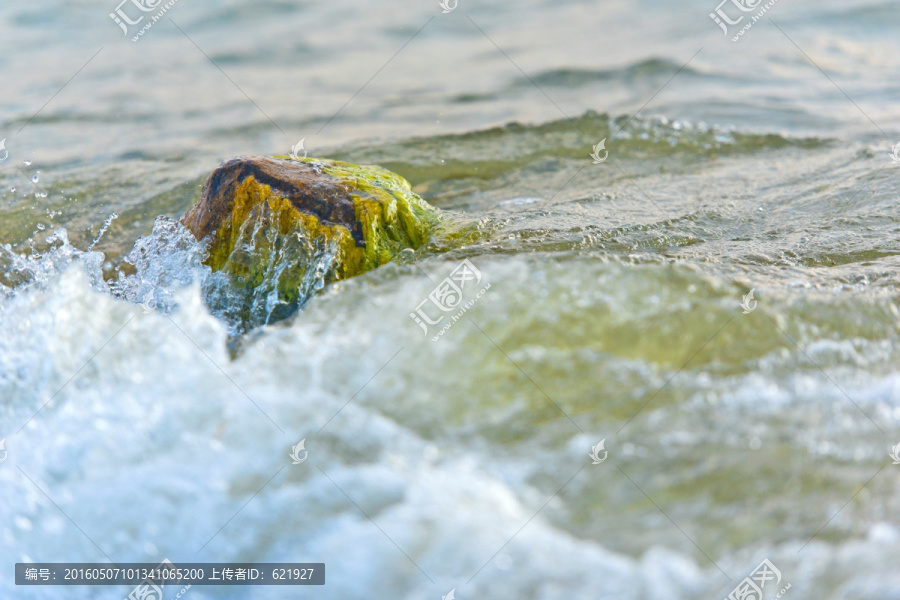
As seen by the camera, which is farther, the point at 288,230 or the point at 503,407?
the point at 288,230

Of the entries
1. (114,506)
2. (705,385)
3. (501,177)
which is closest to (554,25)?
(501,177)

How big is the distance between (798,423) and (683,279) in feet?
2.51

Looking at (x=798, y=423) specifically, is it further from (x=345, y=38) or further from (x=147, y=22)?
(x=147, y=22)

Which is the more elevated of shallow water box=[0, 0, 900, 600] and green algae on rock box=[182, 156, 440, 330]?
green algae on rock box=[182, 156, 440, 330]

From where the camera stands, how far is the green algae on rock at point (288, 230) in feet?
11.0

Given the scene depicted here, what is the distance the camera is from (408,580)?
2.15 metres

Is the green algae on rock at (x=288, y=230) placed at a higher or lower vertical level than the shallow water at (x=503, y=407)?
higher

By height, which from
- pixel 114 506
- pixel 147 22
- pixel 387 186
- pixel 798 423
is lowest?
pixel 798 423

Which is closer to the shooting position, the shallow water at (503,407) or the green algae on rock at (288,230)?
Result: the shallow water at (503,407)

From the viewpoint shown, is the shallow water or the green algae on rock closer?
the shallow water

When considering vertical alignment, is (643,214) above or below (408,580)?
above

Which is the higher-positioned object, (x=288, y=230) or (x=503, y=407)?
(x=288, y=230)

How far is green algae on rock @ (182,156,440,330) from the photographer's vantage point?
3350 mm

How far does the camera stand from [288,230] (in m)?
3.43
